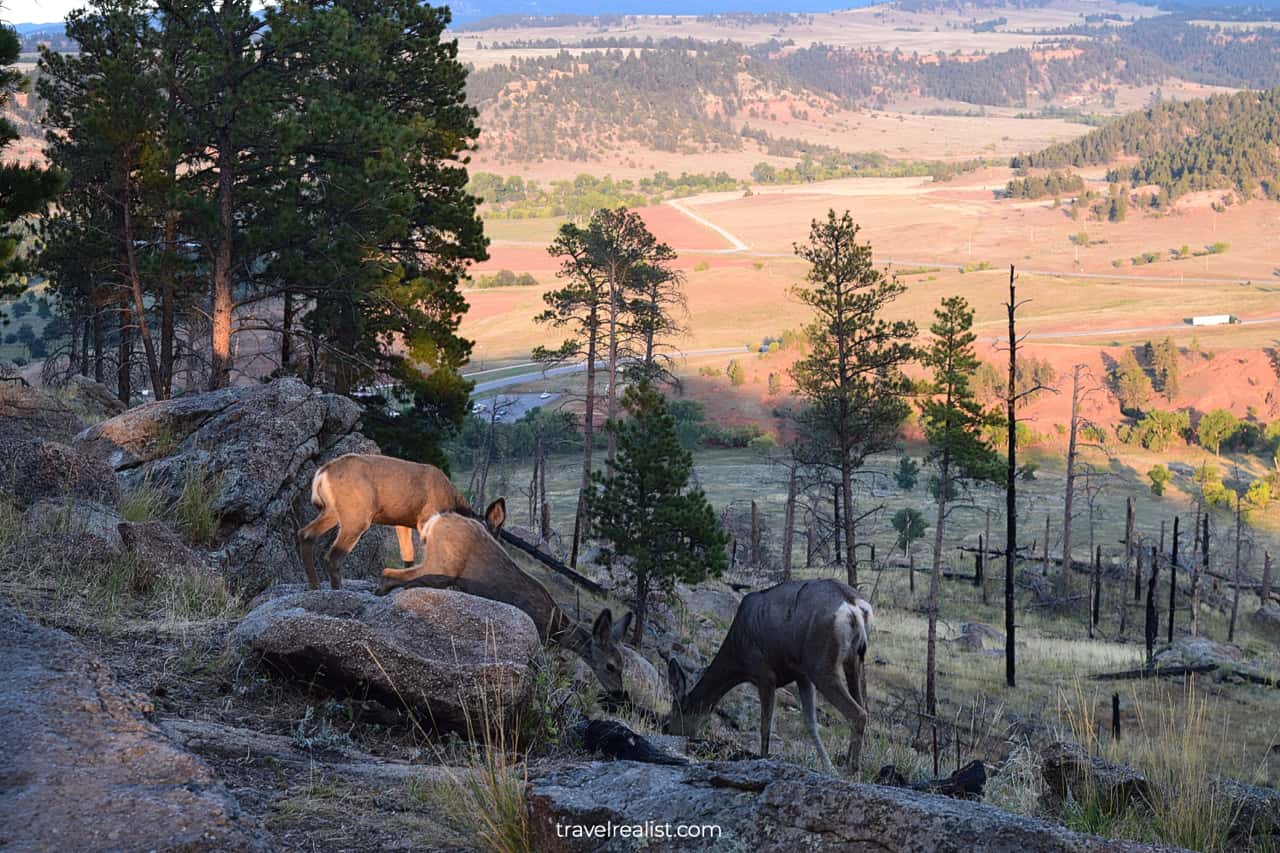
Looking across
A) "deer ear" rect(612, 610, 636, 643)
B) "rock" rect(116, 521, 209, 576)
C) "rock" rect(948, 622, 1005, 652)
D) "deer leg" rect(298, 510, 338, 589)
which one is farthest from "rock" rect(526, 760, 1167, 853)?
"rock" rect(948, 622, 1005, 652)

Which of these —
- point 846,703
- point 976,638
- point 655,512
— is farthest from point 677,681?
point 976,638

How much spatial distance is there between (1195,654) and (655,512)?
67.2 ft

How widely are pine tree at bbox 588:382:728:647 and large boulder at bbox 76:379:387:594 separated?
13.0 m

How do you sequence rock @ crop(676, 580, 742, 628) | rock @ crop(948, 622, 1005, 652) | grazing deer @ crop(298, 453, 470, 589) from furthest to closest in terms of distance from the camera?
rock @ crop(948, 622, 1005, 652) → rock @ crop(676, 580, 742, 628) → grazing deer @ crop(298, 453, 470, 589)

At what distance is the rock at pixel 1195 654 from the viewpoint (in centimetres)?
3784

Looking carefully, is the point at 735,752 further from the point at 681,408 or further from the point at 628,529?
the point at 681,408

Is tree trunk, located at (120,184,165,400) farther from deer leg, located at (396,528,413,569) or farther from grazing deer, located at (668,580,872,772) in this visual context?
grazing deer, located at (668,580,872,772)

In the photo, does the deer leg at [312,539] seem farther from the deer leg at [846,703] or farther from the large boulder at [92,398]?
the large boulder at [92,398]

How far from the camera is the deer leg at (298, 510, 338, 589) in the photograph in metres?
12.1

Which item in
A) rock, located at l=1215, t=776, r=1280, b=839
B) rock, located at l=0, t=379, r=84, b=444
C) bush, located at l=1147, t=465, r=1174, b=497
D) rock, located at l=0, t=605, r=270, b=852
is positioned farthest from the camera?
bush, located at l=1147, t=465, r=1174, b=497

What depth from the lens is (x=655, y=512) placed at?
3012cm

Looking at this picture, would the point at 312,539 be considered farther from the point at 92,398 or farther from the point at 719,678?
the point at 92,398

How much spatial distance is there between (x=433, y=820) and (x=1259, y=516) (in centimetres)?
7735

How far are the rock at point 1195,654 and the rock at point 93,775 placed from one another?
1417 inches
